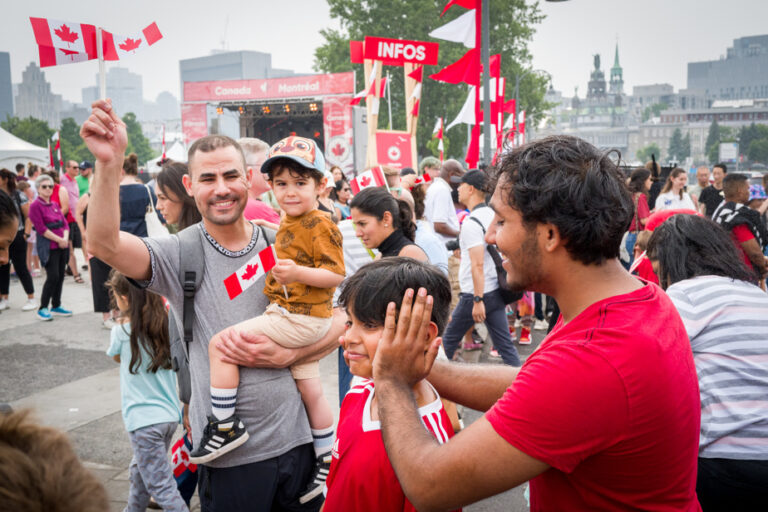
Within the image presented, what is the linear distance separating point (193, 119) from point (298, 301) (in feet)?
98.2

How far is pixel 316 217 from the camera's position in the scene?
2.74 metres

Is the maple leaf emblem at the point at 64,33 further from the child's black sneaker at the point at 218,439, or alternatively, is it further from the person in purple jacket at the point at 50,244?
the person in purple jacket at the point at 50,244

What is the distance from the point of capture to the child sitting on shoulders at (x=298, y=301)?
223cm

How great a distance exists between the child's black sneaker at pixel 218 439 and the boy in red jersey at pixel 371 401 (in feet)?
1.92

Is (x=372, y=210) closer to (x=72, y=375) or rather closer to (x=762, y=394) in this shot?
(x=762, y=394)

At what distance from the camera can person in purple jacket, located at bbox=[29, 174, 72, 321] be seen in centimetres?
844

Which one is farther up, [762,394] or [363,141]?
[363,141]

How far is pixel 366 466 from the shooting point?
160 centimetres

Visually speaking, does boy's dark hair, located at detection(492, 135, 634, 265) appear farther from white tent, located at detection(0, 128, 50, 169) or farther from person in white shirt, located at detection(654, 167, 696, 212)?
white tent, located at detection(0, 128, 50, 169)

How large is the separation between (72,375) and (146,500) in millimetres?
3435

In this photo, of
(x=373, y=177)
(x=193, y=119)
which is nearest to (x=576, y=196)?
(x=373, y=177)

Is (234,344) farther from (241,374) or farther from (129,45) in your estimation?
(129,45)

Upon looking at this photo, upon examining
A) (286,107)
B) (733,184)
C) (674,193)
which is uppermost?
(286,107)

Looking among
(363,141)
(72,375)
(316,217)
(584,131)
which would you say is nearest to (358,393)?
(316,217)
